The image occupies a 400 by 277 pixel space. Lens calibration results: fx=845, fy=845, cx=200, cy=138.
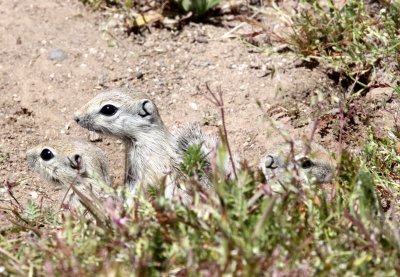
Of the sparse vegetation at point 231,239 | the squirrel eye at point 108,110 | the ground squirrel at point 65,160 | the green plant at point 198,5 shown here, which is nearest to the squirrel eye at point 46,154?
the ground squirrel at point 65,160

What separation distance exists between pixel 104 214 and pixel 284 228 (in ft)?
3.11

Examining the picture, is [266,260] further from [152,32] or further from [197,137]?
[152,32]

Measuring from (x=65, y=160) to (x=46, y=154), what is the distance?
150 millimetres

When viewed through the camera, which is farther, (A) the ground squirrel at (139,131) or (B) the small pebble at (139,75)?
(B) the small pebble at (139,75)

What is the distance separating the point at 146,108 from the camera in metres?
6.06

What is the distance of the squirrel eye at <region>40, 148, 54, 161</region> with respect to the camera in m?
5.95

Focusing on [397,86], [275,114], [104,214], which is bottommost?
[275,114]

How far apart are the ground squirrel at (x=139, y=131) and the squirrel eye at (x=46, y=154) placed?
1.05ft

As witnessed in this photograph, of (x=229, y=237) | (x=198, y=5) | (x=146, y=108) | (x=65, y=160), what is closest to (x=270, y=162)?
(x=146, y=108)

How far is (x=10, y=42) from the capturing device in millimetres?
7293

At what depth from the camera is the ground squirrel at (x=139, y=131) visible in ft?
19.8

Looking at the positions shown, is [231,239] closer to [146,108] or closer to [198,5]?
[146,108]

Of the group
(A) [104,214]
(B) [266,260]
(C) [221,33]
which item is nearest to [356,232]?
(B) [266,260]

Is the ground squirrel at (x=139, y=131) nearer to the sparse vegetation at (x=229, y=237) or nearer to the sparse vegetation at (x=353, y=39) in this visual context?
the sparse vegetation at (x=353, y=39)
